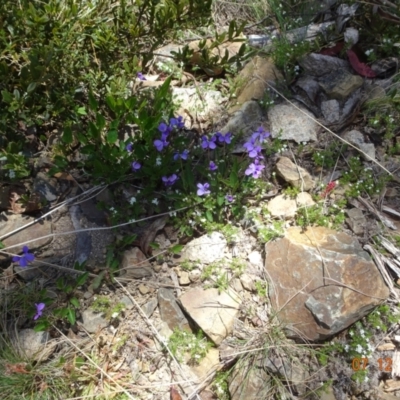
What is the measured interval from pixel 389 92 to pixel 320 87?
0.48 metres

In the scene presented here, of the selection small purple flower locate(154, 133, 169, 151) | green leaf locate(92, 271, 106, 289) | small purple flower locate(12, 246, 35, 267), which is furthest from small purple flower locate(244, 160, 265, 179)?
small purple flower locate(12, 246, 35, 267)

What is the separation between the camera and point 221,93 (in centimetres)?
331

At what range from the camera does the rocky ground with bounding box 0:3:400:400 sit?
2234 mm

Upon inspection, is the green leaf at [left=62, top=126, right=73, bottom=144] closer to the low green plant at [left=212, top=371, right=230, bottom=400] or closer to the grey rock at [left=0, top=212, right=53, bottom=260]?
the grey rock at [left=0, top=212, right=53, bottom=260]

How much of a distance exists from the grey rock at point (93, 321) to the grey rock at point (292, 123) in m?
1.66

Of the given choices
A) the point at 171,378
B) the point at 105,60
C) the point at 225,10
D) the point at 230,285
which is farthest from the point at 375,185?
the point at 225,10

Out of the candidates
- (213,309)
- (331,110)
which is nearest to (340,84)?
(331,110)

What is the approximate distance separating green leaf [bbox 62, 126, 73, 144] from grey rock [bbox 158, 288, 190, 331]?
113 cm

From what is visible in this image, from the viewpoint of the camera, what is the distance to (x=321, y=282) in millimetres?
2346

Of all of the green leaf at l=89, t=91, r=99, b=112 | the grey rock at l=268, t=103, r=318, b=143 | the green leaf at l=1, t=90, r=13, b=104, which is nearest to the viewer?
the green leaf at l=1, t=90, r=13, b=104

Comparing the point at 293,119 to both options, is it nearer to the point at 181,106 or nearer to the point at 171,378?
the point at 181,106

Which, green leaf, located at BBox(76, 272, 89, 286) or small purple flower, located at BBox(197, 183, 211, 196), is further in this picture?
small purple flower, located at BBox(197, 183, 211, 196)

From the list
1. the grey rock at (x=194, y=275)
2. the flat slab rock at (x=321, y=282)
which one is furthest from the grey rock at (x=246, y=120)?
the grey rock at (x=194, y=275)

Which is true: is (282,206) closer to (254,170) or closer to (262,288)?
(254,170)
